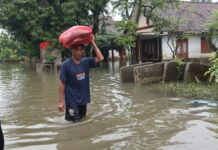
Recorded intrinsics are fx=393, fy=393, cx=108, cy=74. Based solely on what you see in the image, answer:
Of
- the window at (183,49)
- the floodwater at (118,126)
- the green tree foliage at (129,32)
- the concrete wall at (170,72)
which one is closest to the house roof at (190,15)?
the window at (183,49)

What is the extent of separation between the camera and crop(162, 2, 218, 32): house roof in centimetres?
2572

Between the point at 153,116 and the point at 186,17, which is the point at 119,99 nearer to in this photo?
the point at 153,116

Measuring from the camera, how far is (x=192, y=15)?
91.2 ft

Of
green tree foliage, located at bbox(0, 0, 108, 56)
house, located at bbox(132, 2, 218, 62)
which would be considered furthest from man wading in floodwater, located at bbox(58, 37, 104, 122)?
green tree foliage, located at bbox(0, 0, 108, 56)

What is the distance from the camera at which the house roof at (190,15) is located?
2566cm

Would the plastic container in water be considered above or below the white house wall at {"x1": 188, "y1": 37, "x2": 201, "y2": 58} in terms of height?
below

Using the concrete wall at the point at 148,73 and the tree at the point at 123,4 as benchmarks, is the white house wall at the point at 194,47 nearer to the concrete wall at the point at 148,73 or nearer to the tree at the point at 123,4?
the tree at the point at 123,4

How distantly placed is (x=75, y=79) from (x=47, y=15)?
20055 millimetres

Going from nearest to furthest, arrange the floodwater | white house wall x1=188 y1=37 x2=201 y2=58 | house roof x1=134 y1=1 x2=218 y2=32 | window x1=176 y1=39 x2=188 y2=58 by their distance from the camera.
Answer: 1. the floodwater
2. house roof x1=134 y1=1 x2=218 y2=32
3. window x1=176 y1=39 x2=188 y2=58
4. white house wall x1=188 y1=37 x2=201 y2=58

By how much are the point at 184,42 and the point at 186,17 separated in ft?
6.88

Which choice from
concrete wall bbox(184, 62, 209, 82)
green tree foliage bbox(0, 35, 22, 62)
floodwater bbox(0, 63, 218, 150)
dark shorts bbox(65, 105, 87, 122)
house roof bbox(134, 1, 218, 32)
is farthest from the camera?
green tree foliage bbox(0, 35, 22, 62)

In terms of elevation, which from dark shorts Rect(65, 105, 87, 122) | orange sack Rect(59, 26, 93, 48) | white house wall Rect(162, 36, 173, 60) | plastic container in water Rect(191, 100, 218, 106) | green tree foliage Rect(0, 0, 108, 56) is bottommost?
plastic container in water Rect(191, 100, 218, 106)

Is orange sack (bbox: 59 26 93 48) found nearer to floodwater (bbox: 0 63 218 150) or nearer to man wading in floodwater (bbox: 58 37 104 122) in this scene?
man wading in floodwater (bbox: 58 37 104 122)

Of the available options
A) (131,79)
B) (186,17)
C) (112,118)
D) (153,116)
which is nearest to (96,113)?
(112,118)
